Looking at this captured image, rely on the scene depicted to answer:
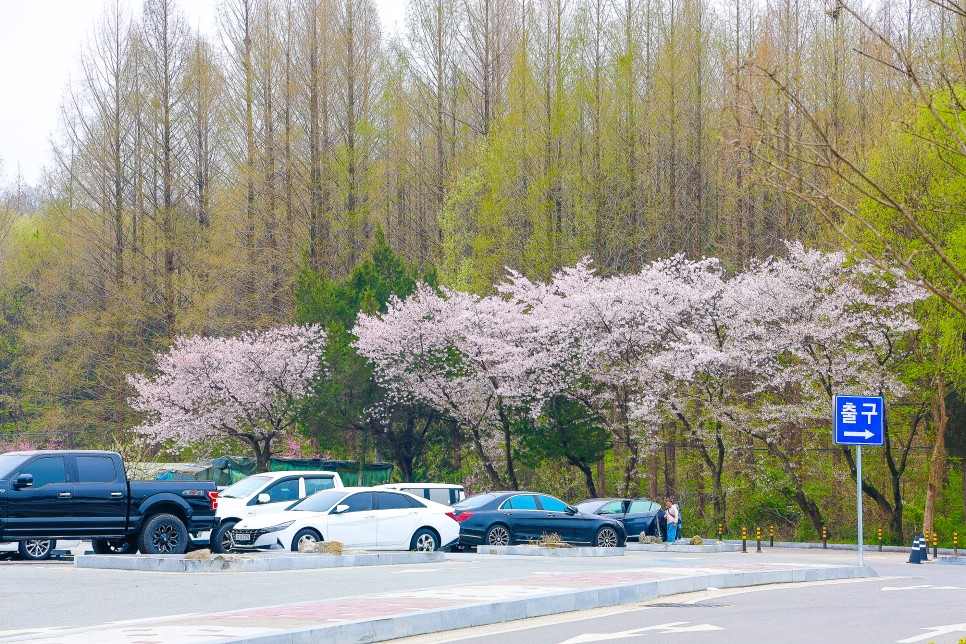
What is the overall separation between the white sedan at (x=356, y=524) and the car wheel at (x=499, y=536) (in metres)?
2.20

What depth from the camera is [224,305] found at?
58.8m

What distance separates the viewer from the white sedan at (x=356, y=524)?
23297 millimetres

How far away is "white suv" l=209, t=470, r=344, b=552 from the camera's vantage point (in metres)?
26.3

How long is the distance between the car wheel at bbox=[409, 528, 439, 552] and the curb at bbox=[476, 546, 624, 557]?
5.19 feet

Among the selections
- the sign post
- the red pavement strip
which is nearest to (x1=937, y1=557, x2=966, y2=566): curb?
the sign post

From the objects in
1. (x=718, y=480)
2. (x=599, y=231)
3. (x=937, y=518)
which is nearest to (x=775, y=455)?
(x=718, y=480)

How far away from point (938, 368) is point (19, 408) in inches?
1956

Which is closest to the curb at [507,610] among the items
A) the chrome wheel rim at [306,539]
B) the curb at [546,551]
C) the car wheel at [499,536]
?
the curb at [546,551]

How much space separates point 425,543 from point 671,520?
989cm

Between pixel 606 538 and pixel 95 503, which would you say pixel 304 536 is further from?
pixel 606 538

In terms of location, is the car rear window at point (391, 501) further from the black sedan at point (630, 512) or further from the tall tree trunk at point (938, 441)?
the tall tree trunk at point (938, 441)

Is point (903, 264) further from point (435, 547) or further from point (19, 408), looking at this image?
point (19, 408)

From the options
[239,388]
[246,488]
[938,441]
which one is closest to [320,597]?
[246,488]

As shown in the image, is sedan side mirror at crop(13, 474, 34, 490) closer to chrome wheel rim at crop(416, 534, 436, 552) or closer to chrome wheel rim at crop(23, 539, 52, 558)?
chrome wheel rim at crop(23, 539, 52, 558)
